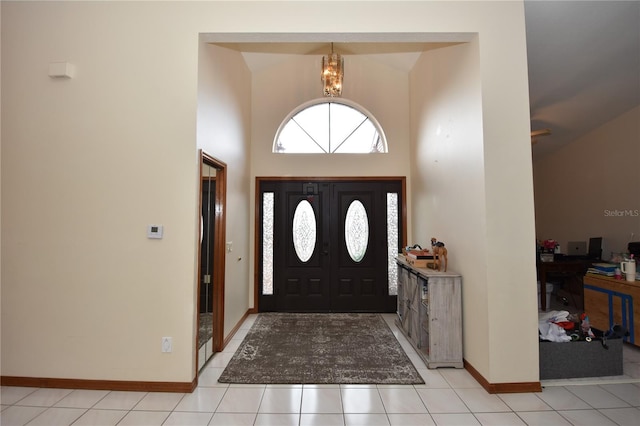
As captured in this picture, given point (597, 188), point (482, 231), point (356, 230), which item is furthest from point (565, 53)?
point (356, 230)

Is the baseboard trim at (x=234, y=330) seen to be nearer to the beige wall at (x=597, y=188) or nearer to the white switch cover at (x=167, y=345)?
the white switch cover at (x=167, y=345)

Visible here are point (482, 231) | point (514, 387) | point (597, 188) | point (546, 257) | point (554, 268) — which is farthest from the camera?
point (597, 188)

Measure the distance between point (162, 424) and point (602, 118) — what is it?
22.1 ft

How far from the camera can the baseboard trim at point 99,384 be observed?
2463mm

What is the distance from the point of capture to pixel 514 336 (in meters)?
2.47

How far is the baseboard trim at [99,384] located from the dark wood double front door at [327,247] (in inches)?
89.5

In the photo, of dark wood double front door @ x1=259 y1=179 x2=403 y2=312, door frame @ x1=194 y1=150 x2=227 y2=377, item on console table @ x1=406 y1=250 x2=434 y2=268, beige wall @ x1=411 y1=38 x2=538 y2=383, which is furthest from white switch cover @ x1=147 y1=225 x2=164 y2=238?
beige wall @ x1=411 y1=38 x2=538 y2=383

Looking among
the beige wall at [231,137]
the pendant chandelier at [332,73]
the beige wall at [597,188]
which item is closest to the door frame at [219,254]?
the beige wall at [231,137]

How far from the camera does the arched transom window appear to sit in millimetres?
4871

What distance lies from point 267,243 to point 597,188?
18.1ft

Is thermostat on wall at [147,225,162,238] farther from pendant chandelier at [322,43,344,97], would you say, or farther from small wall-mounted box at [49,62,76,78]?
pendant chandelier at [322,43,344,97]

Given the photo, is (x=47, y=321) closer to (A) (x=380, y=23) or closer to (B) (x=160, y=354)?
(B) (x=160, y=354)

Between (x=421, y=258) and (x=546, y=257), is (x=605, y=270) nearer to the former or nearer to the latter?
(x=546, y=257)

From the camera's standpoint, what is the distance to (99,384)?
2484mm
